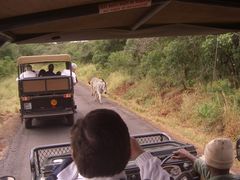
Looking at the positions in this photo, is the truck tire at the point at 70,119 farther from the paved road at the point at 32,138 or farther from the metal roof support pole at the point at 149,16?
the metal roof support pole at the point at 149,16

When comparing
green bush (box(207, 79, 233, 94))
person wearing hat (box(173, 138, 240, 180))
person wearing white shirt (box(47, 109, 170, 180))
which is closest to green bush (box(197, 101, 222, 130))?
green bush (box(207, 79, 233, 94))

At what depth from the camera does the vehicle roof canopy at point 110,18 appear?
140 inches

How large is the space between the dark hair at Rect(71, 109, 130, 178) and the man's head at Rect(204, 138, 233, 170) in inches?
42.4

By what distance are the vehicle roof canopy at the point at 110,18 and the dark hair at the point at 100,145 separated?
1.37 m

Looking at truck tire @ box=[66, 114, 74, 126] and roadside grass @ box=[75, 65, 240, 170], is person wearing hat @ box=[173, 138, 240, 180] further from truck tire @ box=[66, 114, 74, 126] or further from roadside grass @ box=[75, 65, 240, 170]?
truck tire @ box=[66, 114, 74, 126]

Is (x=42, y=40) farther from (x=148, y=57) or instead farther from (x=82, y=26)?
(x=148, y=57)

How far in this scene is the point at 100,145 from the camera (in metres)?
2.11

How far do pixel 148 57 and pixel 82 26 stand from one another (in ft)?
61.3

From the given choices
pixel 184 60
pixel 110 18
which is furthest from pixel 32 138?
pixel 110 18

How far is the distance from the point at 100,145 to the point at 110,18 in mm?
2406

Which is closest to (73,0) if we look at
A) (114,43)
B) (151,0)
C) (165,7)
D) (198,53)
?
(151,0)

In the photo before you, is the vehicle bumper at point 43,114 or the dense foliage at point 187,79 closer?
the dense foliage at point 187,79

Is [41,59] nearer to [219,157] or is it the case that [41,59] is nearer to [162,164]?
[162,164]

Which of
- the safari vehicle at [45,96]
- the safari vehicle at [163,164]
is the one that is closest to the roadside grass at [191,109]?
the safari vehicle at [45,96]
